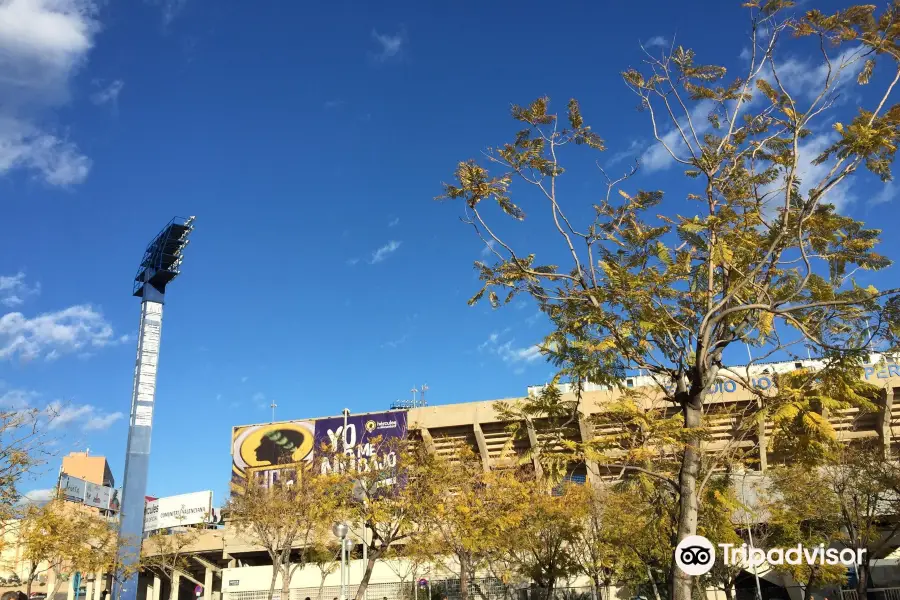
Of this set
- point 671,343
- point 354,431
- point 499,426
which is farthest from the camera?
point 354,431

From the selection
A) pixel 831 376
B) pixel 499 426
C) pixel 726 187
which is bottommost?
pixel 831 376

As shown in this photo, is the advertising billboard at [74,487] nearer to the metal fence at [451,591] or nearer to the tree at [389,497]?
the metal fence at [451,591]

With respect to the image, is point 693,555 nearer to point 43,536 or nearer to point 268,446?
point 43,536

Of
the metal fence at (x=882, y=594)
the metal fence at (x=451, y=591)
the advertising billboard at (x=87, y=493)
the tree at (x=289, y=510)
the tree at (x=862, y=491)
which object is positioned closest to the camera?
the tree at (x=862, y=491)

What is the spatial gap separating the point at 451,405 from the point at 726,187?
135 ft

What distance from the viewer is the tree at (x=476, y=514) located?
24.7 meters

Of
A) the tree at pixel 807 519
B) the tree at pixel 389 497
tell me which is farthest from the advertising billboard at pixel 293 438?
the tree at pixel 807 519

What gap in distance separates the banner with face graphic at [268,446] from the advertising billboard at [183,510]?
427 centimetres

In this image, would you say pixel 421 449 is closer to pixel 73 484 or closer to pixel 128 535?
pixel 128 535

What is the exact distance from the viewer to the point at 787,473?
2700 centimetres

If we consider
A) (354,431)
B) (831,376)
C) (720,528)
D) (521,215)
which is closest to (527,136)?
(521,215)

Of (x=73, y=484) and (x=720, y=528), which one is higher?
(x=73, y=484)

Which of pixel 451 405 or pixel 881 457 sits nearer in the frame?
pixel 881 457

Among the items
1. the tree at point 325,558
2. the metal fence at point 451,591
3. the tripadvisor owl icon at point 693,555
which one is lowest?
the metal fence at point 451,591
